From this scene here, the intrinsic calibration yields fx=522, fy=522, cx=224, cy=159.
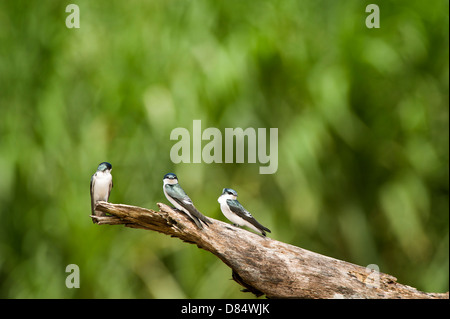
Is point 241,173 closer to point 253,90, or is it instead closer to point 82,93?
point 253,90

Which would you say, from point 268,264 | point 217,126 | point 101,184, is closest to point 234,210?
point 268,264

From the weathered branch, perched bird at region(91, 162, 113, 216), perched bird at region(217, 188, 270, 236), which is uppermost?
perched bird at region(91, 162, 113, 216)

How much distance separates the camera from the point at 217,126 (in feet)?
6.82

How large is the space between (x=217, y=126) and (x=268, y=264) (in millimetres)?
933

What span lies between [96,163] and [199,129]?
428 mm

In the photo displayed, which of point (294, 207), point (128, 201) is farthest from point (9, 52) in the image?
point (294, 207)

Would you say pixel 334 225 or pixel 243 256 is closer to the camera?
pixel 243 256

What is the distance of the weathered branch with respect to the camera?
1.19 meters

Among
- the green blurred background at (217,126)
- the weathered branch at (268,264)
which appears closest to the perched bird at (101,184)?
the weathered branch at (268,264)

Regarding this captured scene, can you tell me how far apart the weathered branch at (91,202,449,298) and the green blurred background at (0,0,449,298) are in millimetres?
683

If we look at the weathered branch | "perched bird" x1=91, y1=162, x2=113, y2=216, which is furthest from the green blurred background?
"perched bird" x1=91, y1=162, x2=113, y2=216

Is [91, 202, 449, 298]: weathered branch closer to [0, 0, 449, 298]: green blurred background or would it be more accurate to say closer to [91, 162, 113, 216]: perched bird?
[91, 162, 113, 216]: perched bird

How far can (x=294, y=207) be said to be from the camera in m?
2.01

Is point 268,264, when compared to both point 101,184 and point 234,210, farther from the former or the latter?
point 101,184
